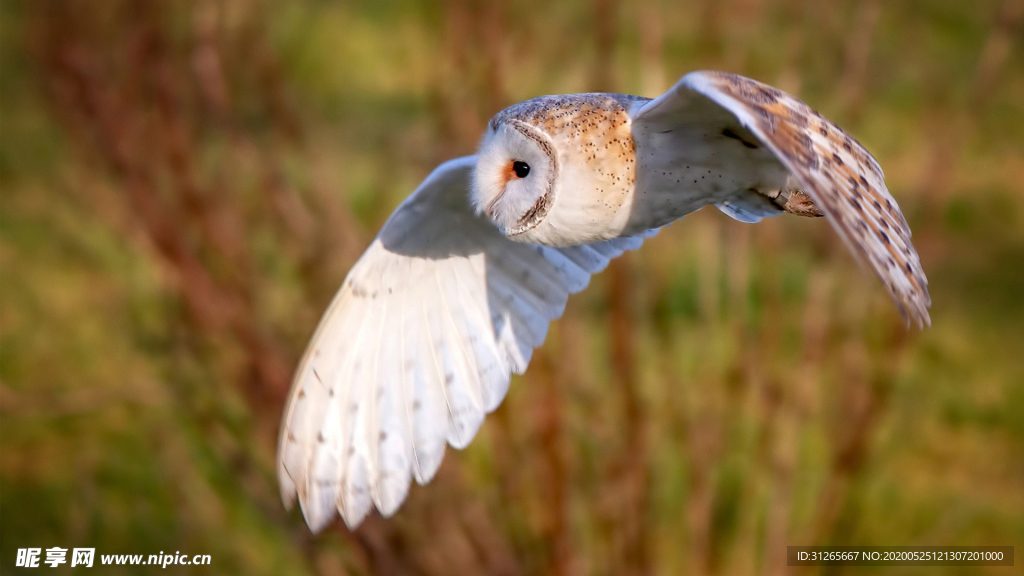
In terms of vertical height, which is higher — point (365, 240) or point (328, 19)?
point (328, 19)

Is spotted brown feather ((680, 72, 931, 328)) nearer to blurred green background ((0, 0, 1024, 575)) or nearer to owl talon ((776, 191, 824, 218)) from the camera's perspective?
owl talon ((776, 191, 824, 218))

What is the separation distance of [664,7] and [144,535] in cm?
333

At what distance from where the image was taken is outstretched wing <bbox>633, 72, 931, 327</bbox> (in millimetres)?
962

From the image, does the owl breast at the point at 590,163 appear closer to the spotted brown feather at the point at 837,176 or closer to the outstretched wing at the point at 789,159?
the outstretched wing at the point at 789,159

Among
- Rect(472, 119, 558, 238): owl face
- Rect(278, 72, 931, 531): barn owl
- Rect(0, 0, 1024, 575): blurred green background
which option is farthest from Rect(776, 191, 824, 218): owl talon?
Rect(0, 0, 1024, 575): blurred green background

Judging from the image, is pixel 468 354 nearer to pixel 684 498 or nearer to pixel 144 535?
pixel 684 498

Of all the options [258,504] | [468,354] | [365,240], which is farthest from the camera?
[365,240]

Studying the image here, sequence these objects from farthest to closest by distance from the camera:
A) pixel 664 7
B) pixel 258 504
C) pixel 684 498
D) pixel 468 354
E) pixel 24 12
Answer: pixel 664 7 → pixel 24 12 → pixel 684 498 → pixel 258 504 → pixel 468 354

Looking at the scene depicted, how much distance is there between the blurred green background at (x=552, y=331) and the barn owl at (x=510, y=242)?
720 millimetres

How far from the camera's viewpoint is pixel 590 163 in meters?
1.31

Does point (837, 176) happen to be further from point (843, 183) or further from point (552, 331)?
point (552, 331)

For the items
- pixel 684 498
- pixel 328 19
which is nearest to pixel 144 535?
pixel 684 498

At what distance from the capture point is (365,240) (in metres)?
2.87

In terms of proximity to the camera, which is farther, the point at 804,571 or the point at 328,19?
the point at 328,19
